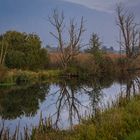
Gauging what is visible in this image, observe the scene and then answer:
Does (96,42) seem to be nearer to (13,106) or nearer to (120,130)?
(13,106)

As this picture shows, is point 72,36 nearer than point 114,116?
No

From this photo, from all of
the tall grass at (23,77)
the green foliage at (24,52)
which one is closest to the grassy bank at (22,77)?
the tall grass at (23,77)

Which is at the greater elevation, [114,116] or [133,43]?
[133,43]

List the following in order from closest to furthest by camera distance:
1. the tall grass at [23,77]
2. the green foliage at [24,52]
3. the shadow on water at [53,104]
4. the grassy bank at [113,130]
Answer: the grassy bank at [113,130], the shadow on water at [53,104], the tall grass at [23,77], the green foliage at [24,52]

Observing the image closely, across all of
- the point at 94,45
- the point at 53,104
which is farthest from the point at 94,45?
the point at 53,104

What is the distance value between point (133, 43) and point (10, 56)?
19307mm

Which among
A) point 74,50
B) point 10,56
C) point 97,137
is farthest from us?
point 74,50

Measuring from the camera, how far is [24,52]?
140 ft

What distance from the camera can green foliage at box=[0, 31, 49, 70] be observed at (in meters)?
41.1

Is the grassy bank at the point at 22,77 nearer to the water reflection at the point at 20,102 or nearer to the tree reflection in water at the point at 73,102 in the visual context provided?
the water reflection at the point at 20,102

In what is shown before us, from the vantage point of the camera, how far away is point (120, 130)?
887cm

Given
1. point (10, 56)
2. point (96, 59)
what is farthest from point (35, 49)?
point (96, 59)

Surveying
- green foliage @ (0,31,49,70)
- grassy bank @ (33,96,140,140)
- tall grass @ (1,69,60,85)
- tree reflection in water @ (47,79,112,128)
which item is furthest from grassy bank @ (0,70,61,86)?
grassy bank @ (33,96,140,140)

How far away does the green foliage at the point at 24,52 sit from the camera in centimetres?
4112
